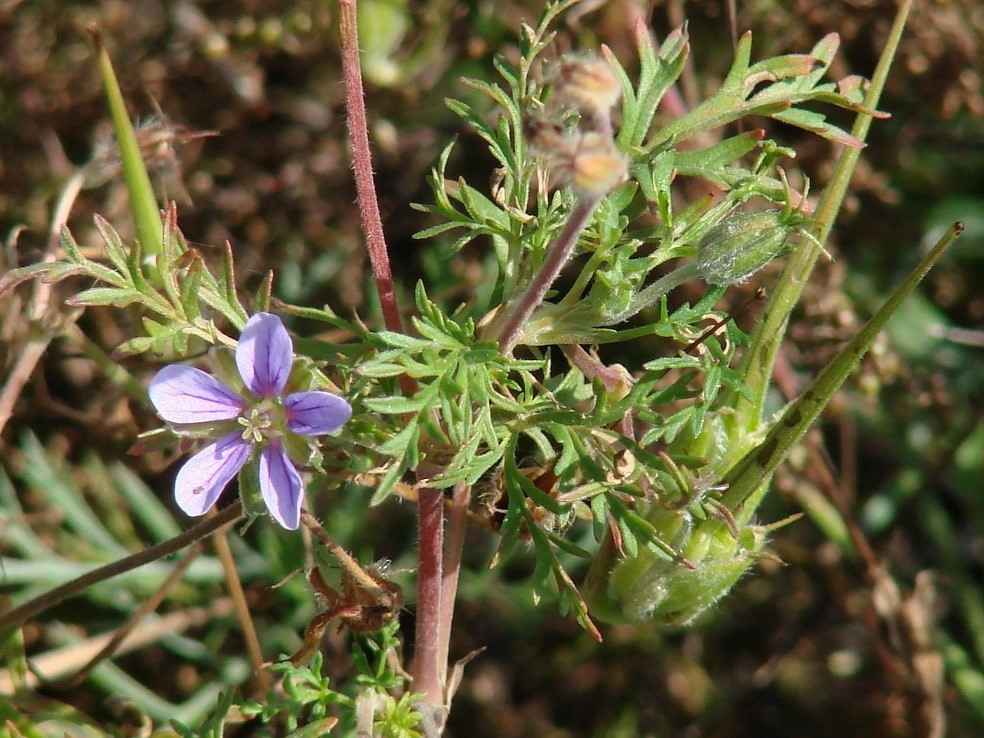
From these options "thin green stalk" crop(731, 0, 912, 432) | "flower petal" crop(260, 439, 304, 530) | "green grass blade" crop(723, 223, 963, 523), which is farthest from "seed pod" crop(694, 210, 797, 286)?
"flower petal" crop(260, 439, 304, 530)

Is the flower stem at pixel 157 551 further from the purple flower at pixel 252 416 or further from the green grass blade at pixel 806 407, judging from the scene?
the green grass blade at pixel 806 407

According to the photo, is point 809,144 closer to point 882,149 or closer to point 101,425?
point 882,149

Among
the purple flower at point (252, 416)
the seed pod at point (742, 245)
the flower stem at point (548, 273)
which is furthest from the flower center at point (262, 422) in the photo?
the seed pod at point (742, 245)

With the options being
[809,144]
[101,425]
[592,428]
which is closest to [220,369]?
[592,428]

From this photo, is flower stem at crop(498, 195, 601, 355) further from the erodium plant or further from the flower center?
the flower center

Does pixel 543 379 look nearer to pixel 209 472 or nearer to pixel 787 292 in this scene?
pixel 787 292
